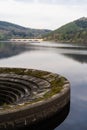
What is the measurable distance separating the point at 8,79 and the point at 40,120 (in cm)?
1534

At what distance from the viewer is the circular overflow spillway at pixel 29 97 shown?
29531 millimetres

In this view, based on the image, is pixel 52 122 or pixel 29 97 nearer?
→ pixel 52 122

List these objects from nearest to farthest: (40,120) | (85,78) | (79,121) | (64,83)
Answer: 1. (40,120)
2. (79,121)
3. (64,83)
4. (85,78)

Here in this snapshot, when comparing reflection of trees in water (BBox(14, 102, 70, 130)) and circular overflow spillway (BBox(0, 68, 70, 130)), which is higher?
circular overflow spillway (BBox(0, 68, 70, 130))

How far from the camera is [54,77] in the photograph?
151ft

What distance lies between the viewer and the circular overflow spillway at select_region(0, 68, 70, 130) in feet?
96.9

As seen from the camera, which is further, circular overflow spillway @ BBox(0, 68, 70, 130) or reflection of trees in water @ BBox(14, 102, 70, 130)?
reflection of trees in water @ BBox(14, 102, 70, 130)

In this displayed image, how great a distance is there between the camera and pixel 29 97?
36.0 m

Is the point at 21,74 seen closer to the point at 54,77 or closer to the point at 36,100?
the point at 54,77

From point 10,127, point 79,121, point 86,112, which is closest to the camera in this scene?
point 10,127

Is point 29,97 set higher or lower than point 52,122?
higher

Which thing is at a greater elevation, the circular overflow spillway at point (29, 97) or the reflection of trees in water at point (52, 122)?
the circular overflow spillway at point (29, 97)

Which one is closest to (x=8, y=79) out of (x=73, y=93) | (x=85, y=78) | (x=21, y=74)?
(x=21, y=74)

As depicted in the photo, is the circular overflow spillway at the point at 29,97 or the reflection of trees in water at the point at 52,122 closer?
the circular overflow spillway at the point at 29,97
